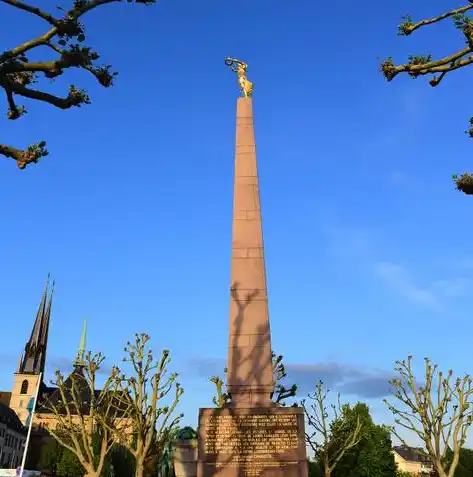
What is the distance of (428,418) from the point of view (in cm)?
2683

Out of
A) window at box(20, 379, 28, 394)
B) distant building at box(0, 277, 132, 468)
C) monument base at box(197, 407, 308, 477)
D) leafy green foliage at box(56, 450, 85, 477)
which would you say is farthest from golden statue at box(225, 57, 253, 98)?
window at box(20, 379, 28, 394)

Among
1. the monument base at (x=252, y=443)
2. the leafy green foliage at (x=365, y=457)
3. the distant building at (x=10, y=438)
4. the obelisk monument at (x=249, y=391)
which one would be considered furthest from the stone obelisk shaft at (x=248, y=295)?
the distant building at (x=10, y=438)

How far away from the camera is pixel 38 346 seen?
104 meters

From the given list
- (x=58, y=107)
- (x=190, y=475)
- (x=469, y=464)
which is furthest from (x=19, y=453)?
(x=58, y=107)

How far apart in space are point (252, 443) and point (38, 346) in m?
102

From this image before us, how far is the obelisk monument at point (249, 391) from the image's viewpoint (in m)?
11.6

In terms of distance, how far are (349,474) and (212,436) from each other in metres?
44.3

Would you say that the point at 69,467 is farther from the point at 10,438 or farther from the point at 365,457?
the point at 10,438

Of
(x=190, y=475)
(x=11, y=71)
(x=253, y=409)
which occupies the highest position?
(x=11, y=71)

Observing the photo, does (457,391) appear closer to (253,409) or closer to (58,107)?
(253,409)

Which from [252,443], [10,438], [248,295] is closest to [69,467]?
[10,438]

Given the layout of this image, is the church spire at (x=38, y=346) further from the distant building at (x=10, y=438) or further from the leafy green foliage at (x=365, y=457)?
the leafy green foliage at (x=365, y=457)

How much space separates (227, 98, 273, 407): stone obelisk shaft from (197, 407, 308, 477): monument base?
1.80 ft

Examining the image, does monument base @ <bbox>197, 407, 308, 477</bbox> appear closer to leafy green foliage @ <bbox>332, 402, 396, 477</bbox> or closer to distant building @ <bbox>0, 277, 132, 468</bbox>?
leafy green foliage @ <bbox>332, 402, 396, 477</bbox>
